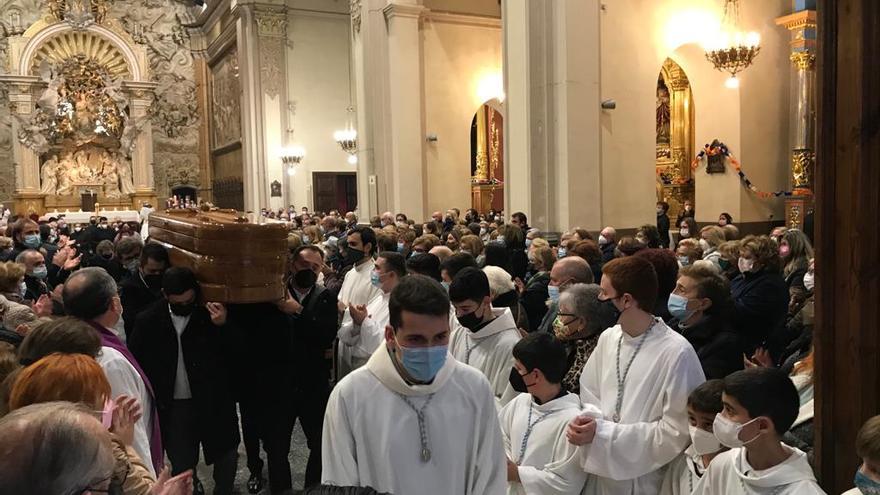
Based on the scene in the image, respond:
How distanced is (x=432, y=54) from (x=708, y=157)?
24.7ft

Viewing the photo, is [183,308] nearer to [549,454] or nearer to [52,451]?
[549,454]

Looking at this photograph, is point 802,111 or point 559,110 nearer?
point 559,110

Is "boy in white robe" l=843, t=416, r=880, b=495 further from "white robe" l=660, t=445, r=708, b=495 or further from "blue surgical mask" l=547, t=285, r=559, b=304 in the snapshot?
"blue surgical mask" l=547, t=285, r=559, b=304

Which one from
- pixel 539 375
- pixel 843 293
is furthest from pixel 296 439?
pixel 843 293

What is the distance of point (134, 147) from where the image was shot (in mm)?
31672

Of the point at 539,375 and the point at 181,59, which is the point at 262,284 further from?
the point at 181,59

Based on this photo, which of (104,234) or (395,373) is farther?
(104,234)

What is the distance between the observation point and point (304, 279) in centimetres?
575

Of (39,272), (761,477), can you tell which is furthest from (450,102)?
(761,477)

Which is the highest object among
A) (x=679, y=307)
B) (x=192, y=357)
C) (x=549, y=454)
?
(x=679, y=307)

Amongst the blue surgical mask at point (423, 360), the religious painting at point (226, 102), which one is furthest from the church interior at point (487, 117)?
the blue surgical mask at point (423, 360)

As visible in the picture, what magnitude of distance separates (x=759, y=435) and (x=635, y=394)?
0.75 meters

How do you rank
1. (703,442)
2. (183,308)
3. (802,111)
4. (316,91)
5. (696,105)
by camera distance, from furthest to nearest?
1. (316,91)
2. (696,105)
3. (802,111)
4. (183,308)
5. (703,442)

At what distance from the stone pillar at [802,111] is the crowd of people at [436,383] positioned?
25.9ft
